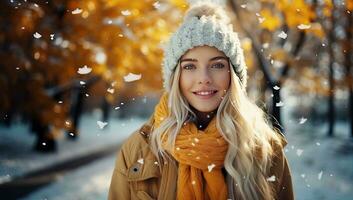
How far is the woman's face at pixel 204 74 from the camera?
2.90 metres

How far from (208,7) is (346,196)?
8.03 metres

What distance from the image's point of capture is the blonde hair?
9.66ft

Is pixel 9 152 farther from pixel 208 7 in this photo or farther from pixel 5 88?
pixel 208 7

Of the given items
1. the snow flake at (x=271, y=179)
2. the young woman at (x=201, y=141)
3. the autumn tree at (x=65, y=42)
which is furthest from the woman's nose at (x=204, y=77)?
the autumn tree at (x=65, y=42)

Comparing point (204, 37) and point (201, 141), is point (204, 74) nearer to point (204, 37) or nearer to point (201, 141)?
point (204, 37)

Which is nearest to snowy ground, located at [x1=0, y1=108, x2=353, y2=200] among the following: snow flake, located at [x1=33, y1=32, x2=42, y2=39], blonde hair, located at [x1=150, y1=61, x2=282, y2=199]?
snow flake, located at [x1=33, y1=32, x2=42, y2=39]

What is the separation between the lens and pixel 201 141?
9.70 feet

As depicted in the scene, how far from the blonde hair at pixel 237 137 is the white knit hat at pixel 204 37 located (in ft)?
0.29

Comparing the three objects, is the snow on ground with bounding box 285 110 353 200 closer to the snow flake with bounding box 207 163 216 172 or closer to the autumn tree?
the snow flake with bounding box 207 163 216 172

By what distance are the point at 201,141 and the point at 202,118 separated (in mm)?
204

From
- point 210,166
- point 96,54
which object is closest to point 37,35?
point 96,54

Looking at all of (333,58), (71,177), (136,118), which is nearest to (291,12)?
(71,177)

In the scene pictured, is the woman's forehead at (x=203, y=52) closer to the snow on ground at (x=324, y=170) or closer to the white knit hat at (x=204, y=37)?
the white knit hat at (x=204, y=37)

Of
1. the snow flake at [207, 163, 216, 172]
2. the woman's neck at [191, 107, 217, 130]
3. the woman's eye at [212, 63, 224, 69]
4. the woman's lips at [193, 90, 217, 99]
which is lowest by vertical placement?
the snow flake at [207, 163, 216, 172]
